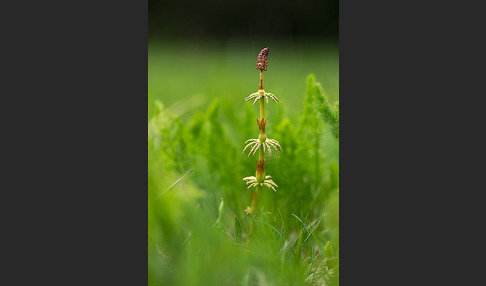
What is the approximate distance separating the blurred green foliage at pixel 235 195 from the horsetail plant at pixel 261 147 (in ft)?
0.15

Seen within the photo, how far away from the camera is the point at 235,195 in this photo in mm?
2822

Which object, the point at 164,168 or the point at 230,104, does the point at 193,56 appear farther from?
the point at 164,168

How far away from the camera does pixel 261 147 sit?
2.72m

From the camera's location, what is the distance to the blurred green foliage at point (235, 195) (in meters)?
2.60

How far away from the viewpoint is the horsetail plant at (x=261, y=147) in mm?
2689

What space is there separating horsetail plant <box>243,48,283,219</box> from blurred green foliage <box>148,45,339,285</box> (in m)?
0.04

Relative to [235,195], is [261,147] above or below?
above

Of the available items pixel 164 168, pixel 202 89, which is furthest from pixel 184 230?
pixel 202 89

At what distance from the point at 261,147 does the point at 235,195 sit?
28 centimetres

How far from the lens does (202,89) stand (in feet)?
10.7

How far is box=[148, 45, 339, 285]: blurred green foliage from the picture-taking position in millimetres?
2602

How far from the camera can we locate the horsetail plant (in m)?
2.69

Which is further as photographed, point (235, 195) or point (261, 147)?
point (235, 195)

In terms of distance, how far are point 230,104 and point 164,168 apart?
55 cm
